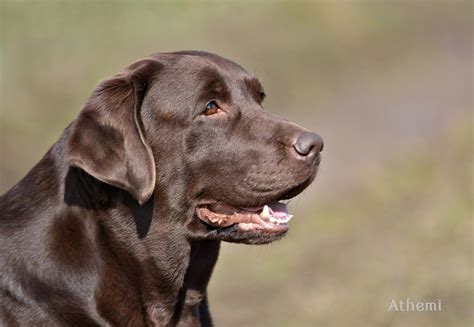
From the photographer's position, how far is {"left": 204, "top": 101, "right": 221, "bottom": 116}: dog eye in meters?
5.13

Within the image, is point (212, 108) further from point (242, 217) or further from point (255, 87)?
point (242, 217)

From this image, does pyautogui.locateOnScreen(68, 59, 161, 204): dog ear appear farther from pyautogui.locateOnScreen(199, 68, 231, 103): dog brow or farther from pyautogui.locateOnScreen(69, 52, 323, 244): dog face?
pyautogui.locateOnScreen(199, 68, 231, 103): dog brow

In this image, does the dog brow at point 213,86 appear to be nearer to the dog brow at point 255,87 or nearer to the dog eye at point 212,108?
the dog eye at point 212,108

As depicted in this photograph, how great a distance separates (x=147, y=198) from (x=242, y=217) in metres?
0.56

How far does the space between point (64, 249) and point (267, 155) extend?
3.57 feet

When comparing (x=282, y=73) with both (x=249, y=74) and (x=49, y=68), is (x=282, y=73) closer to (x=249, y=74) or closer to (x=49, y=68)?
(x=49, y=68)

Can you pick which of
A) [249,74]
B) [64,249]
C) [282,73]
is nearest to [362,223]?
[282,73]

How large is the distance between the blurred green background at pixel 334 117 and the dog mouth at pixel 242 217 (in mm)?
4016

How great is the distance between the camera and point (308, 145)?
16.3ft

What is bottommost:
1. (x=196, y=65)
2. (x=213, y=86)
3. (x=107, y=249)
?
(x=107, y=249)

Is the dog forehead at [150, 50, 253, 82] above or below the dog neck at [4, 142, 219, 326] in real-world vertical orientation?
above

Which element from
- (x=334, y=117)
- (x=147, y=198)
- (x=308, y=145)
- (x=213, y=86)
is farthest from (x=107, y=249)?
(x=334, y=117)

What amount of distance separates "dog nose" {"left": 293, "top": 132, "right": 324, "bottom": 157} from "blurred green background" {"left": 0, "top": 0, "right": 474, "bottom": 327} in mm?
4184

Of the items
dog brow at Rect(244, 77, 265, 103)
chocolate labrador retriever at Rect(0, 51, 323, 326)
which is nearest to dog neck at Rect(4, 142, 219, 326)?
chocolate labrador retriever at Rect(0, 51, 323, 326)
